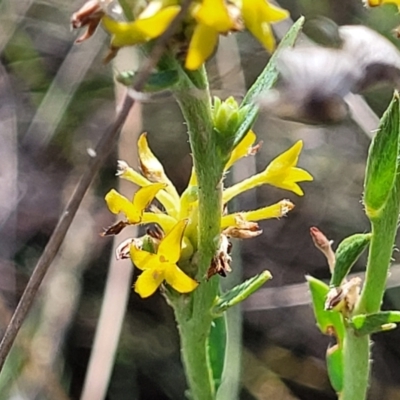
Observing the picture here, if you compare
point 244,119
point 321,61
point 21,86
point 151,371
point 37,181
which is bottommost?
point 151,371

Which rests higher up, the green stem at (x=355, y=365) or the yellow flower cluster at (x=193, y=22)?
the yellow flower cluster at (x=193, y=22)

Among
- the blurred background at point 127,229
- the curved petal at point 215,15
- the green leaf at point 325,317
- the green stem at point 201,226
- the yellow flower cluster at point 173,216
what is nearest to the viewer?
the curved petal at point 215,15

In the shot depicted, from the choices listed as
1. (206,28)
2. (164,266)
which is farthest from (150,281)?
(206,28)

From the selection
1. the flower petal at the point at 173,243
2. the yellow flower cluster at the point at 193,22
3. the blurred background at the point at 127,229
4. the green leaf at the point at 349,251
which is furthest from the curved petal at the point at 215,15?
the blurred background at the point at 127,229

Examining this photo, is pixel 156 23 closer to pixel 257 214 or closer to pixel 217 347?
pixel 257 214

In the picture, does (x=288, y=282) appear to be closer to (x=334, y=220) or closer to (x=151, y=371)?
(x=334, y=220)

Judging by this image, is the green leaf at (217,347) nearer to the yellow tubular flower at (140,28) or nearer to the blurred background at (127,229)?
the yellow tubular flower at (140,28)

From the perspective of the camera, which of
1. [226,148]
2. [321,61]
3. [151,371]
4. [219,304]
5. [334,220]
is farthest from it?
[334,220]

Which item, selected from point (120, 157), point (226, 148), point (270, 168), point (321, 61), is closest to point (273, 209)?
point (270, 168)
